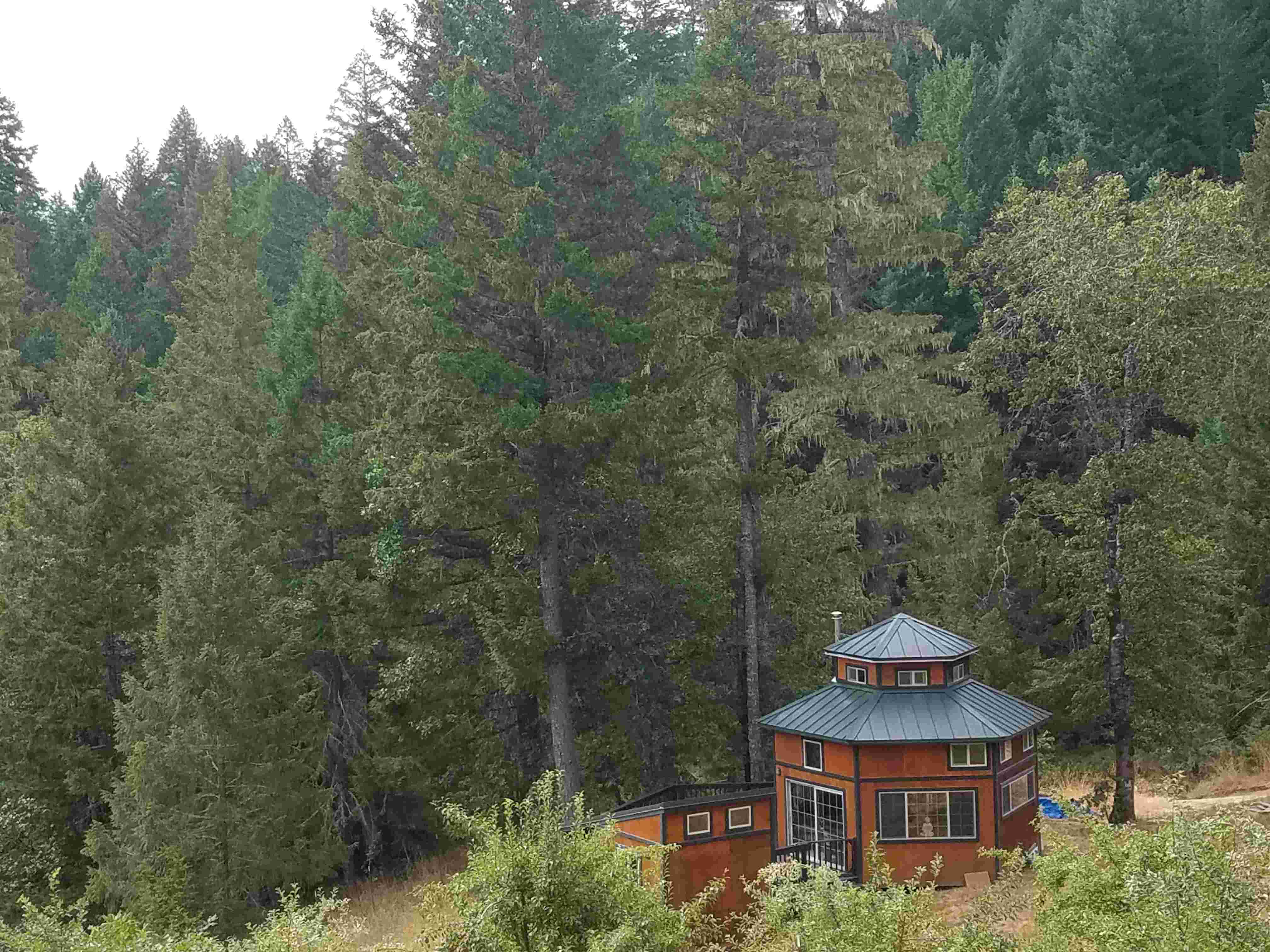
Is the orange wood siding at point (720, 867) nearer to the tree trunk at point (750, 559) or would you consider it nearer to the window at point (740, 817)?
the window at point (740, 817)

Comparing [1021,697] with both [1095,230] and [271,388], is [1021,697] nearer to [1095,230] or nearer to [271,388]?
[1095,230]

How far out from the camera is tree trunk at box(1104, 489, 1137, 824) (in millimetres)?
23938

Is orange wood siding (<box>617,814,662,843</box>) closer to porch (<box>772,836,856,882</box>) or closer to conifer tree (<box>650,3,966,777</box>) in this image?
porch (<box>772,836,856,882</box>)

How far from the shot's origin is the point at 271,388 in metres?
30.7

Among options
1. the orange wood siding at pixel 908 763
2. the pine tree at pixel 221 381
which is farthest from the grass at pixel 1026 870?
the pine tree at pixel 221 381

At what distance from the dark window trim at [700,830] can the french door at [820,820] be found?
3709 mm

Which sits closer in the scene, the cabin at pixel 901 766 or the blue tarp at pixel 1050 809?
the cabin at pixel 901 766

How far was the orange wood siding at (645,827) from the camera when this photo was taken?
693 inches

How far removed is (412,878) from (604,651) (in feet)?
34.5

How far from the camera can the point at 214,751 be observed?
83.1 feet

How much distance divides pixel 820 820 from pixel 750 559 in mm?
6397

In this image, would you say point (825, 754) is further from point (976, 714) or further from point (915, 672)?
→ point (976, 714)

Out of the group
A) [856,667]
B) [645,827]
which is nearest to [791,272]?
[856,667]

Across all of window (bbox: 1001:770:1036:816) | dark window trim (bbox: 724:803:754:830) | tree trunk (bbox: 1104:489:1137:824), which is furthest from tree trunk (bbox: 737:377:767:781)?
tree trunk (bbox: 1104:489:1137:824)
